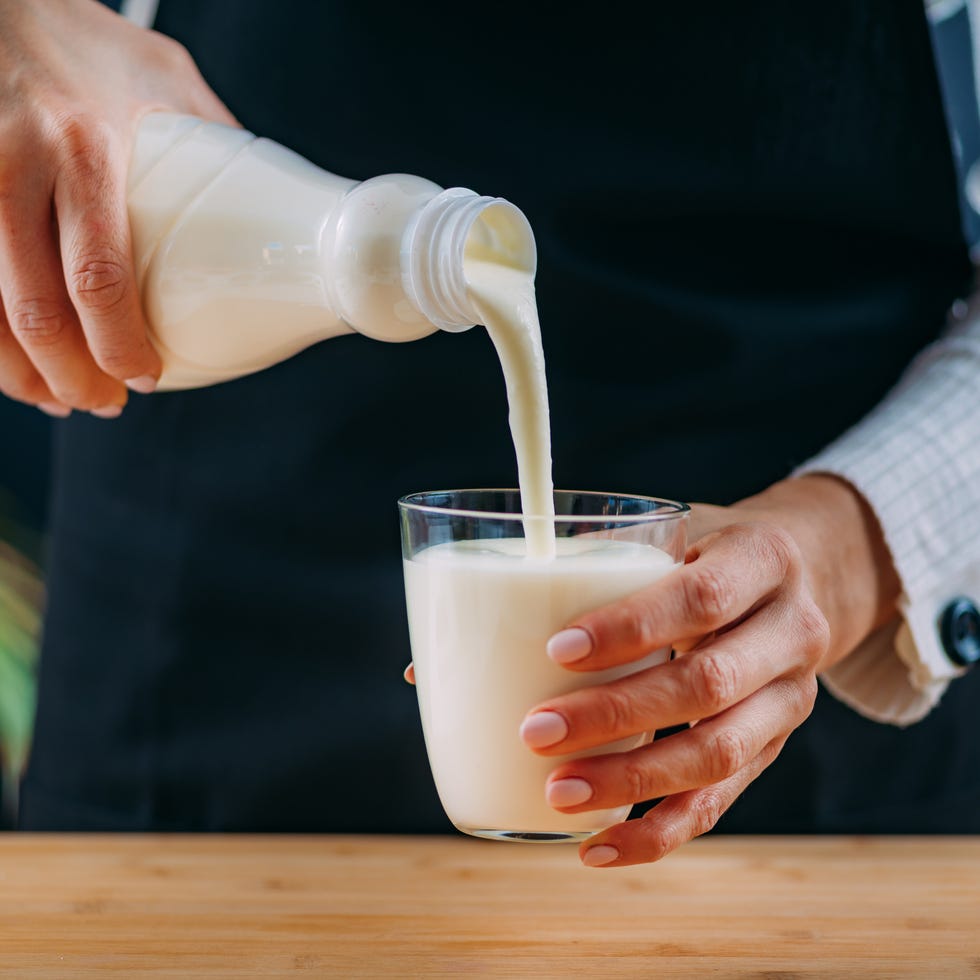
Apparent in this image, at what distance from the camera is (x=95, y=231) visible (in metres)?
0.83

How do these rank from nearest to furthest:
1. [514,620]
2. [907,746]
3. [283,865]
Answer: [514,620]
[283,865]
[907,746]

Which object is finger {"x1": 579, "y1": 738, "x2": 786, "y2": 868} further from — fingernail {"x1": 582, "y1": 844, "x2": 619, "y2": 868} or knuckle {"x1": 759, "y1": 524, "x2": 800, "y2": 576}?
knuckle {"x1": 759, "y1": 524, "x2": 800, "y2": 576}

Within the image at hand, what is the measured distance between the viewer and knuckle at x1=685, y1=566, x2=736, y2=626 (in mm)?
750

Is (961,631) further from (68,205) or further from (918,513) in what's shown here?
(68,205)

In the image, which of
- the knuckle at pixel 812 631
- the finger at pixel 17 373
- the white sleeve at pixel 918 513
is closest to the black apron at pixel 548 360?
the white sleeve at pixel 918 513

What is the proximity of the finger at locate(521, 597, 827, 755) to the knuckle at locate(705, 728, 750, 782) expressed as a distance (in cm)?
2

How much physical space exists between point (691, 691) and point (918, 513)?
416mm

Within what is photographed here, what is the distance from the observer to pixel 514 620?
0.77 metres

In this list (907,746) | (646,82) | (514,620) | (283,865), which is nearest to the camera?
(514,620)

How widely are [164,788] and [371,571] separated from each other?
1.08 ft

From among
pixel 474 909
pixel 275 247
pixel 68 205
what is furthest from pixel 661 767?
pixel 68 205

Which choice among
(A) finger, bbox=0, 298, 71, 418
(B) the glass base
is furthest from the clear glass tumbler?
(A) finger, bbox=0, 298, 71, 418

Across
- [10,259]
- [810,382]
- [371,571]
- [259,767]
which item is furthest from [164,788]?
[810,382]

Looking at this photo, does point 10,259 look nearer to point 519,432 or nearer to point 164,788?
point 519,432
